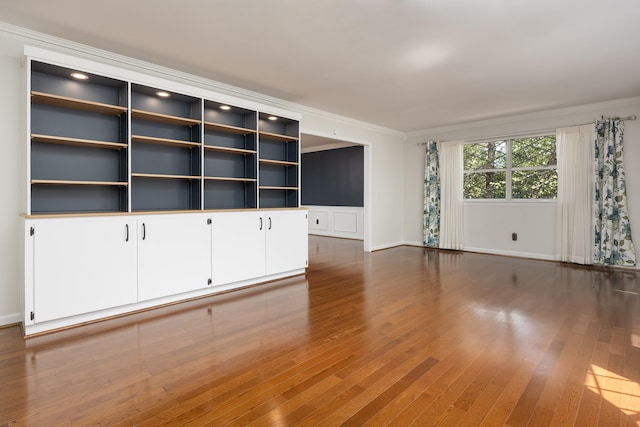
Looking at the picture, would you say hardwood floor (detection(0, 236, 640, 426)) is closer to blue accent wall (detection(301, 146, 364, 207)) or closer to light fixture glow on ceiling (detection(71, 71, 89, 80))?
light fixture glow on ceiling (detection(71, 71, 89, 80))

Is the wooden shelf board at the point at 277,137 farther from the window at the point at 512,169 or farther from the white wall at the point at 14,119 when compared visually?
the window at the point at 512,169

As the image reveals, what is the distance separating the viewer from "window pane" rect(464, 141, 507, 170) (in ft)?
22.1

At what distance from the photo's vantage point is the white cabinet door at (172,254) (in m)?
3.42

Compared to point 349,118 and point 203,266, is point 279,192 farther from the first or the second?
point 349,118

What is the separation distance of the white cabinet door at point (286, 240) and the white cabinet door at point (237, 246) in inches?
4.8

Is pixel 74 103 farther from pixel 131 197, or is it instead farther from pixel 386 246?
pixel 386 246

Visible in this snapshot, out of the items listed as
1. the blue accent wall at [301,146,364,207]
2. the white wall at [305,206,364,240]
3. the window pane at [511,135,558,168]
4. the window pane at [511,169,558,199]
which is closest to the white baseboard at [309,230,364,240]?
the white wall at [305,206,364,240]

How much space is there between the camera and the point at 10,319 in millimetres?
3068

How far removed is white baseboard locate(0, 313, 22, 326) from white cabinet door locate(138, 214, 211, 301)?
0.98 metres

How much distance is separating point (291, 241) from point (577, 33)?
3815 mm

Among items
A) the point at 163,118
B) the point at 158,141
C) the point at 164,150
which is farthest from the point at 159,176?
the point at 163,118

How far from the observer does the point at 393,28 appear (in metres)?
3.10

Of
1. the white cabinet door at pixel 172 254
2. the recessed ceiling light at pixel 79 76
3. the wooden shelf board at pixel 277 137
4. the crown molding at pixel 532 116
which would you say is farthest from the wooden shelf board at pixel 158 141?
the crown molding at pixel 532 116

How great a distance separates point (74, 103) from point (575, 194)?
23.0 ft
